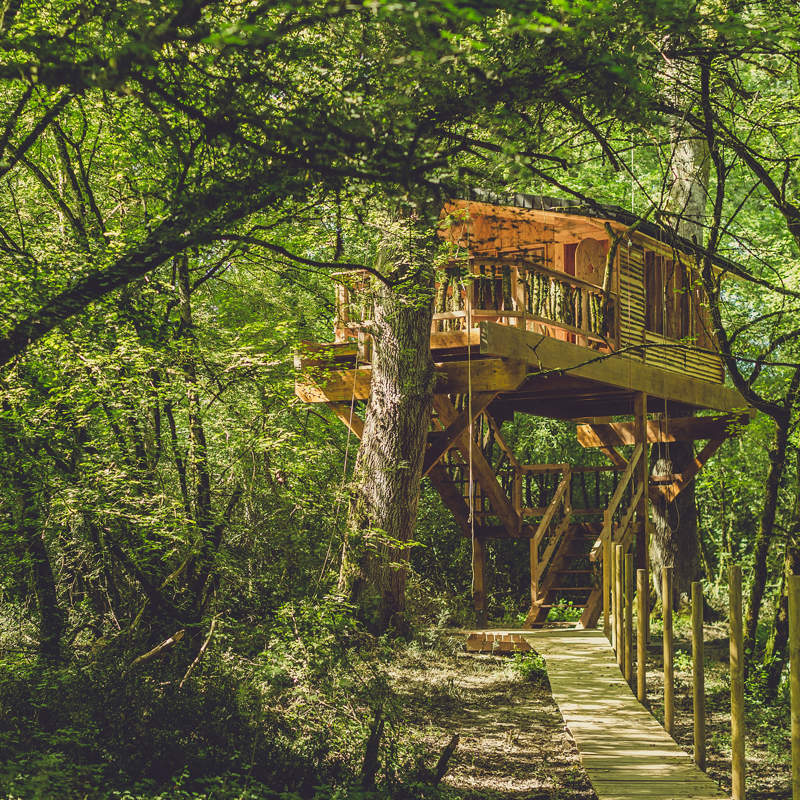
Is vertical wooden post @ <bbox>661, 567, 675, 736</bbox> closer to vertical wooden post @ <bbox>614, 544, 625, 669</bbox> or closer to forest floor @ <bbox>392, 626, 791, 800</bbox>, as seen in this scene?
forest floor @ <bbox>392, 626, 791, 800</bbox>

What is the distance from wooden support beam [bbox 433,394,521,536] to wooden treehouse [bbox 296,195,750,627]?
0.07ft

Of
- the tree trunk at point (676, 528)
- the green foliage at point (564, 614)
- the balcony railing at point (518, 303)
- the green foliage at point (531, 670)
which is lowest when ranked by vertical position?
the green foliage at point (531, 670)

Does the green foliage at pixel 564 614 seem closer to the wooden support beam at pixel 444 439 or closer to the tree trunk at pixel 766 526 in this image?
the tree trunk at pixel 766 526

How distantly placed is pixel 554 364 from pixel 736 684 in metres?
7.45

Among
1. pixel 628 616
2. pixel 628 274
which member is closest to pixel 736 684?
pixel 628 616

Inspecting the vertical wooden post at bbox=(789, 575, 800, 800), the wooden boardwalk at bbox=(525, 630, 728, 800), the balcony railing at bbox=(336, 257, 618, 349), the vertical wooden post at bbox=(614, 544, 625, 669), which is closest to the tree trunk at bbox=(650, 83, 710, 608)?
the balcony railing at bbox=(336, 257, 618, 349)

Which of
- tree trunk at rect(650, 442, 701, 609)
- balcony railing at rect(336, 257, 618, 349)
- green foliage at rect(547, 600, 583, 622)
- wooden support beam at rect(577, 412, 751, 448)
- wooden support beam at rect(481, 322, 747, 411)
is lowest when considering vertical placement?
green foliage at rect(547, 600, 583, 622)

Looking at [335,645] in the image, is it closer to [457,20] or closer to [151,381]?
[151,381]

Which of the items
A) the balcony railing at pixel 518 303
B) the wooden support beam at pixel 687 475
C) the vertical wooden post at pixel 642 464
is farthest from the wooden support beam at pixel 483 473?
the wooden support beam at pixel 687 475

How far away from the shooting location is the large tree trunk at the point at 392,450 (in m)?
10.7

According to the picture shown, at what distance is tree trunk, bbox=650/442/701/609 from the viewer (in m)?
17.6

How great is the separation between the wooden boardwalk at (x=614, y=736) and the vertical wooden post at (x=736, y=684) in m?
0.31

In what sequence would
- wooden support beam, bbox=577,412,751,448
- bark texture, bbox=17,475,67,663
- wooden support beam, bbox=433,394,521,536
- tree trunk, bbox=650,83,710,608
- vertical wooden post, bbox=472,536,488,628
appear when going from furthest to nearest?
tree trunk, bbox=650,83,710,608 < wooden support beam, bbox=577,412,751,448 < vertical wooden post, bbox=472,536,488,628 < wooden support beam, bbox=433,394,521,536 < bark texture, bbox=17,475,67,663

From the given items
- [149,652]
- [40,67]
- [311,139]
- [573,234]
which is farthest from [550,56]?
[573,234]
